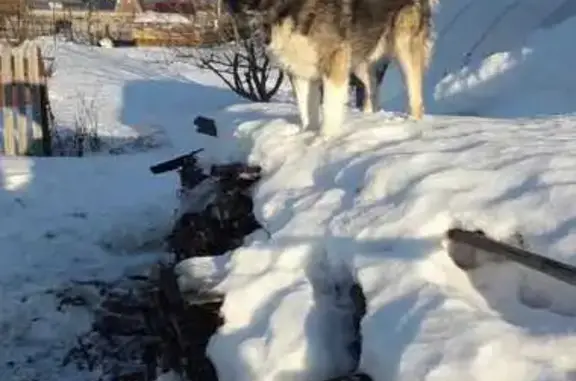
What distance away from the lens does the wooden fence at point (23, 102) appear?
41.2ft

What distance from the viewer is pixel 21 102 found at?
12789 millimetres

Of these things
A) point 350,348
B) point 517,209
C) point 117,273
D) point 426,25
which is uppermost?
point 426,25

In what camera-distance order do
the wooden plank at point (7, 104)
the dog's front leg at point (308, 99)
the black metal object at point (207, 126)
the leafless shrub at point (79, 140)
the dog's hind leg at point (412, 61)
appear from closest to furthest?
the dog's front leg at point (308, 99) → the black metal object at point (207, 126) → the dog's hind leg at point (412, 61) → the wooden plank at point (7, 104) → the leafless shrub at point (79, 140)

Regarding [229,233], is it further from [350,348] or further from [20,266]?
[20,266]

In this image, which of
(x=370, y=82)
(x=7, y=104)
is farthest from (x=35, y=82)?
(x=370, y=82)

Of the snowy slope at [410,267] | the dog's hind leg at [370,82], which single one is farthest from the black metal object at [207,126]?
the snowy slope at [410,267]

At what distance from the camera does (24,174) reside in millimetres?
9812

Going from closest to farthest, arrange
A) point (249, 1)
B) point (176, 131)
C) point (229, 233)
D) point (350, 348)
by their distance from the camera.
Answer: point (350, 348)
point (229, 233)
point (249, 1)
point (176, 131)

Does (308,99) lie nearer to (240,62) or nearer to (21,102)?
(21,102)

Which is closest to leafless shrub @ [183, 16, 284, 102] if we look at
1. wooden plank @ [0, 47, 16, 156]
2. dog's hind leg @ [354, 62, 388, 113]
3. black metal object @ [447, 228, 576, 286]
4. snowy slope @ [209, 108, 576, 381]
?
wooden plank @ [0, 47, 16, 156]

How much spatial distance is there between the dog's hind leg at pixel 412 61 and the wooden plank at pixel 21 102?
6630 millimetres

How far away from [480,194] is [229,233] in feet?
5.45

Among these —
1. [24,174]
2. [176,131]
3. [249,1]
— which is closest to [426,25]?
[249,1]

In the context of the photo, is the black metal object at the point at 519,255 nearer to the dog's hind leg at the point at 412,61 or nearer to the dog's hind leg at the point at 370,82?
the dog's hind leg at the point at 412,61
